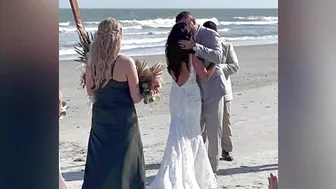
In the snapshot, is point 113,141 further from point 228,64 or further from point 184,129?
point 228,64

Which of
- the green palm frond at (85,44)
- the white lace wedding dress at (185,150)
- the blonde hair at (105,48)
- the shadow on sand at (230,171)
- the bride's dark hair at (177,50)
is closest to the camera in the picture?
the blonde hair at (105,48)

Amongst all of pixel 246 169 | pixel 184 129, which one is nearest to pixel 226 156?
pixel 246 169

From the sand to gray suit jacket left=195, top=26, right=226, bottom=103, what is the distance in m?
0.65

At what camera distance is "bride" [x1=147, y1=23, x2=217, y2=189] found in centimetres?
573

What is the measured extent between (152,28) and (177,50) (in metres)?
33.2

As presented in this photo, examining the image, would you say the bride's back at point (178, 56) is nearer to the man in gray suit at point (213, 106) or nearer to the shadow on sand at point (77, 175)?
the man in gray suit at point (213, 106)

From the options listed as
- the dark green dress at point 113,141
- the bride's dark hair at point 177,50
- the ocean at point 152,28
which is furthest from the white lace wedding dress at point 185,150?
the ocean at point 152,28

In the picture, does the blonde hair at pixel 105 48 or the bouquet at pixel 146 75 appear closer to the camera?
the blonde hair at pixel 105 48

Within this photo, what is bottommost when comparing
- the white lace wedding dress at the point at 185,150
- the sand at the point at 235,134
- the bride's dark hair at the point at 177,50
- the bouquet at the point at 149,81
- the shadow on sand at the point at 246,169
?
the shadow on sand at the point at 246,169

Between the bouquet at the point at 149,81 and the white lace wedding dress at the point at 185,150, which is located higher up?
the bouquet at the point at 149,81

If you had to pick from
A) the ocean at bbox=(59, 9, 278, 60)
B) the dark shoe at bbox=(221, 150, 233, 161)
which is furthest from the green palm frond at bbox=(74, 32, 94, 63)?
the ocean at bbox=(59, 9, 278, 60)

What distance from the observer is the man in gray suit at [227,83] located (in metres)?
7.00
